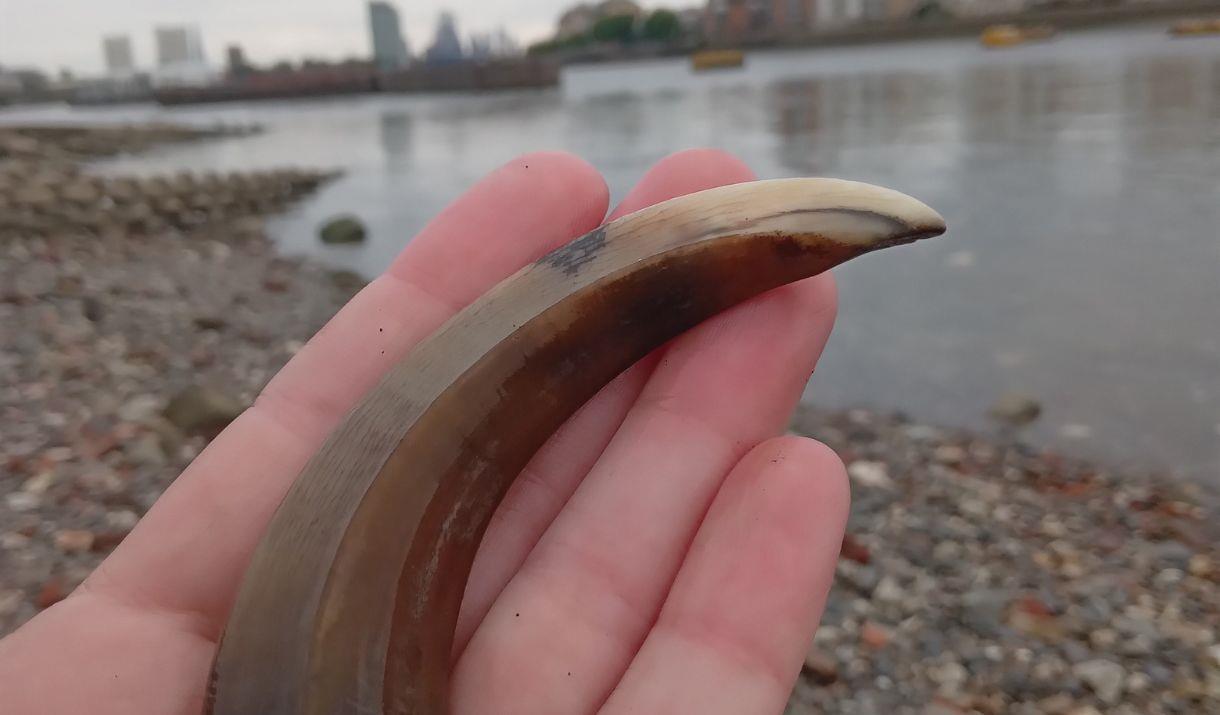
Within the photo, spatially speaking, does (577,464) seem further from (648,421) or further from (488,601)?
(488,601)

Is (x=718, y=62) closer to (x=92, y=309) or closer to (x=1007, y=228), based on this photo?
(x=1007, y=228)

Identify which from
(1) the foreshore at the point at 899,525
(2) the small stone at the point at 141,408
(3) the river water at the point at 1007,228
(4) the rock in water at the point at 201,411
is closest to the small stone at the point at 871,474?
(1) the foreshore at the point at 899,525

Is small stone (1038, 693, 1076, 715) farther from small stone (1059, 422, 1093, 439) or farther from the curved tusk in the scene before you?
small stone (1059, 422, 1093, 439)

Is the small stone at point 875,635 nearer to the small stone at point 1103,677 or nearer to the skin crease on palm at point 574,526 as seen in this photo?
the small stone at point 1103,677

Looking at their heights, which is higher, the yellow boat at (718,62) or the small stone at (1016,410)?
the yellow boat at (718,62)

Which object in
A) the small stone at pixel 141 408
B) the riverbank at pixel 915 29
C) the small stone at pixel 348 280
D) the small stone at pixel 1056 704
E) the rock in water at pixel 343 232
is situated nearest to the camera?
the small stone at pixel 1056 704

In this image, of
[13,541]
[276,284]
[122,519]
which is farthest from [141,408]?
[276,284]

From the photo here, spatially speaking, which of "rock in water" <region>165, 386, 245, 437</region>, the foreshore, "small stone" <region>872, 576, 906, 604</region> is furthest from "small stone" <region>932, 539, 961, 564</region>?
"rock in water" <region>165, 386, 245, 437</region>
